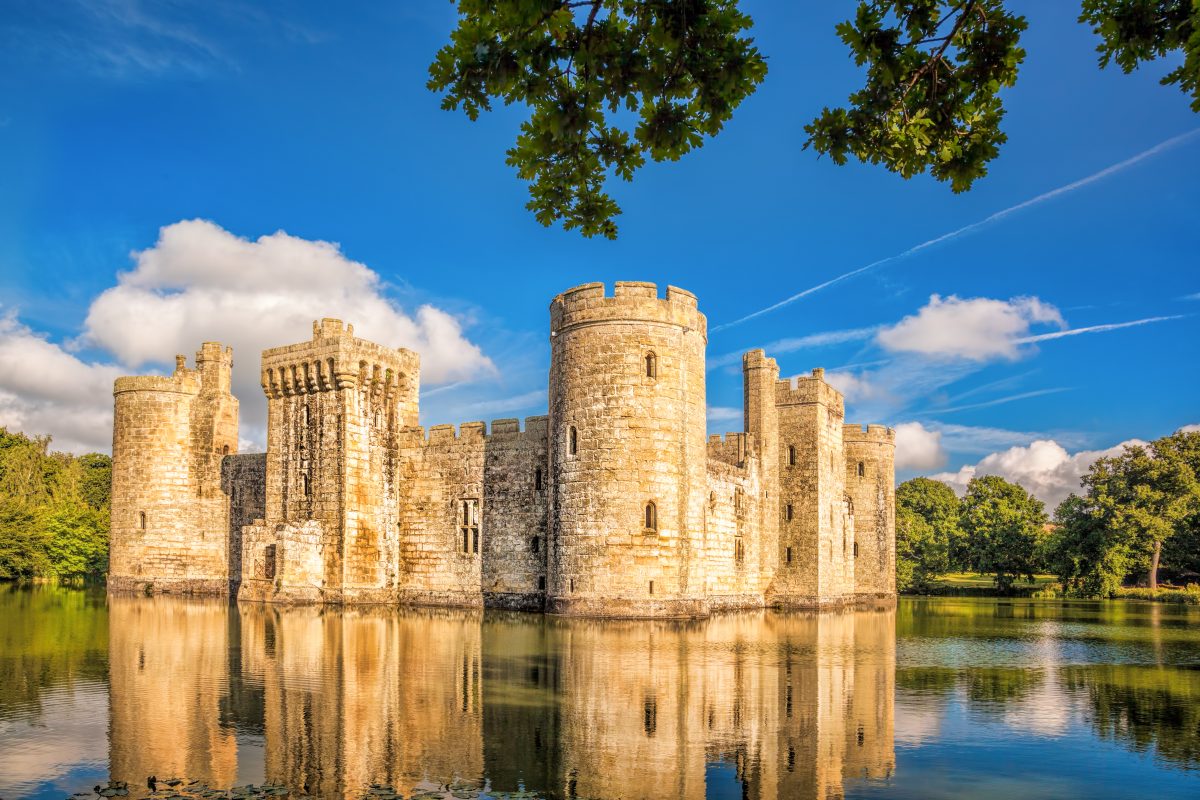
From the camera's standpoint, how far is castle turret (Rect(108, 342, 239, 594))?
149ft

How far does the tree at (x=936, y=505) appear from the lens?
78375 millimetres

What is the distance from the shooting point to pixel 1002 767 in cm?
1202

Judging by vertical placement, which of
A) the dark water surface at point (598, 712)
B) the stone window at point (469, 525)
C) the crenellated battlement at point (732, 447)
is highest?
the crenellated battlement at point (732, 447)

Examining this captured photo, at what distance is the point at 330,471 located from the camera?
38.6 m

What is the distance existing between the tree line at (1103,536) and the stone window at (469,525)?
37.2 meters

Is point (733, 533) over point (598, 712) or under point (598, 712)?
over

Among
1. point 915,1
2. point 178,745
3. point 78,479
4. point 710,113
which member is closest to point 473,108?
point 710,113

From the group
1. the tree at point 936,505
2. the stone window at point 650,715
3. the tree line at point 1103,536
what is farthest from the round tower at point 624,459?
the tree at point 936,505

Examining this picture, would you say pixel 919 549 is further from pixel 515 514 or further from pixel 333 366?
pixel 333 366

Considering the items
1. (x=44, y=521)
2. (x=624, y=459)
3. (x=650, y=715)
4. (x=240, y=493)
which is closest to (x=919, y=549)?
(x=624, y=459)

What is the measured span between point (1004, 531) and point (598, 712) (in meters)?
61.9

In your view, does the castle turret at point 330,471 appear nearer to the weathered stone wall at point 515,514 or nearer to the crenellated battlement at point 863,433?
the weathered stone wall at point 515,514

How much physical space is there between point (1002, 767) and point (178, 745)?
34.2 feet

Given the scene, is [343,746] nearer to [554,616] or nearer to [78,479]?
[554,616]
